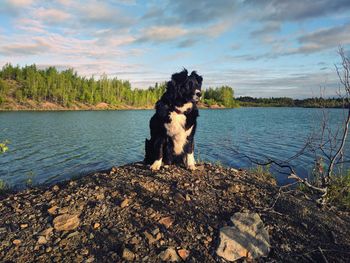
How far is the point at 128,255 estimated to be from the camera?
3.58 metres

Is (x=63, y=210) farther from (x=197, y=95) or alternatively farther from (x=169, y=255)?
(x=197, y=95)

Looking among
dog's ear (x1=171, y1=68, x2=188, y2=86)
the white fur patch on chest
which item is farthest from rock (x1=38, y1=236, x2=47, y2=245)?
dog's ear (x1=171, y1=68, x2=188, y2=86)

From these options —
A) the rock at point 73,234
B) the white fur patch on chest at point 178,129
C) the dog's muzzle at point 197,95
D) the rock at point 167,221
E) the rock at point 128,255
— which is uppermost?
the dog's muzzle at point 197,95

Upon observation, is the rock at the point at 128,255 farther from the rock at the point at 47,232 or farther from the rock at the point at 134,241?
the rock at the point at 47,232

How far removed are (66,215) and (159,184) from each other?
1734 mm

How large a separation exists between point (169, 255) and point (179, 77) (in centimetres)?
379

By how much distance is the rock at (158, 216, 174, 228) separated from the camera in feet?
13.9

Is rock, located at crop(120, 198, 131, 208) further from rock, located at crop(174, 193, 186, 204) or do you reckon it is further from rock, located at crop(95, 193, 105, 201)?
rock, located at crop(174, 193, 186, 204)

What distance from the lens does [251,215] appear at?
4449 mm

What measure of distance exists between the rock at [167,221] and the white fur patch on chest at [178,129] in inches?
95.1

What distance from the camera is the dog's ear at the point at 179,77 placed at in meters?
6.19

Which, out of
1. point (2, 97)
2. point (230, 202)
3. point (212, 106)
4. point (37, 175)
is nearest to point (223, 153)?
point (37, 175)

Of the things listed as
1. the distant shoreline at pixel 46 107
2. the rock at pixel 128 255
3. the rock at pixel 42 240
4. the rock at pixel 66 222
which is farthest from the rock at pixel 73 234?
the distant shoreline at pixel 46 107

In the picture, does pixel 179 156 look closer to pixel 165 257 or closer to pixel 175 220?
pixel 175 220
